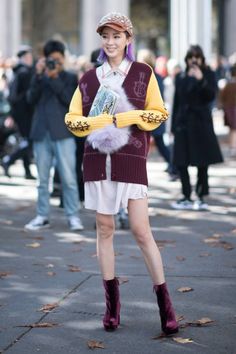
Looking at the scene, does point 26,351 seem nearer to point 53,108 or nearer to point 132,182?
point 132,182

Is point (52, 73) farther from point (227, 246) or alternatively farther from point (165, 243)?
point (227, 246)

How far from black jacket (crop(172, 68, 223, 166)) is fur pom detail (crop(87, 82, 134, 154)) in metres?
5.99

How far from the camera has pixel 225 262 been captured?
8711 millimetres

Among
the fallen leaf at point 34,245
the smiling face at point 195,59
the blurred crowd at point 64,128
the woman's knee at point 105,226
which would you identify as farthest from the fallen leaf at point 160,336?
the smiling face at point 195,59

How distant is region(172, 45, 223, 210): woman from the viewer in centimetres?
1195

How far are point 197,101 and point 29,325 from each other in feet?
20.3

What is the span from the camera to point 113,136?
6.09 metres

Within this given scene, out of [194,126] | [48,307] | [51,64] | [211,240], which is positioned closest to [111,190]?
[48,307]

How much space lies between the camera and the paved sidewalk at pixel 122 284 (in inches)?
239

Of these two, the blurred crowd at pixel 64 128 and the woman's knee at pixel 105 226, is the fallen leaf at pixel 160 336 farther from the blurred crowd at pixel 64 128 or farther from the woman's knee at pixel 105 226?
the blurred crowd at pixel 64 128

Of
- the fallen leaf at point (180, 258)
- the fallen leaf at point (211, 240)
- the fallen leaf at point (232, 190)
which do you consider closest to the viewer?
the fallen leaf at point (180, 258)

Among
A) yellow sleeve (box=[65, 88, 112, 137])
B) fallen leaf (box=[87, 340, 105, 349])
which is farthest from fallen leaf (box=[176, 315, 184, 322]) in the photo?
yellow sleeve (box=[65, 88, 112, 137])

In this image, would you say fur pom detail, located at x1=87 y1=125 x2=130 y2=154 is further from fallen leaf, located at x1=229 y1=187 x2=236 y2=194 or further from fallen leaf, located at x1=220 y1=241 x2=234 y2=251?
fallen leaf, located at x1=229 y1=187 x2=236 y2=194

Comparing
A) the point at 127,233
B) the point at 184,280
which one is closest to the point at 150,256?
the point at 184,280
